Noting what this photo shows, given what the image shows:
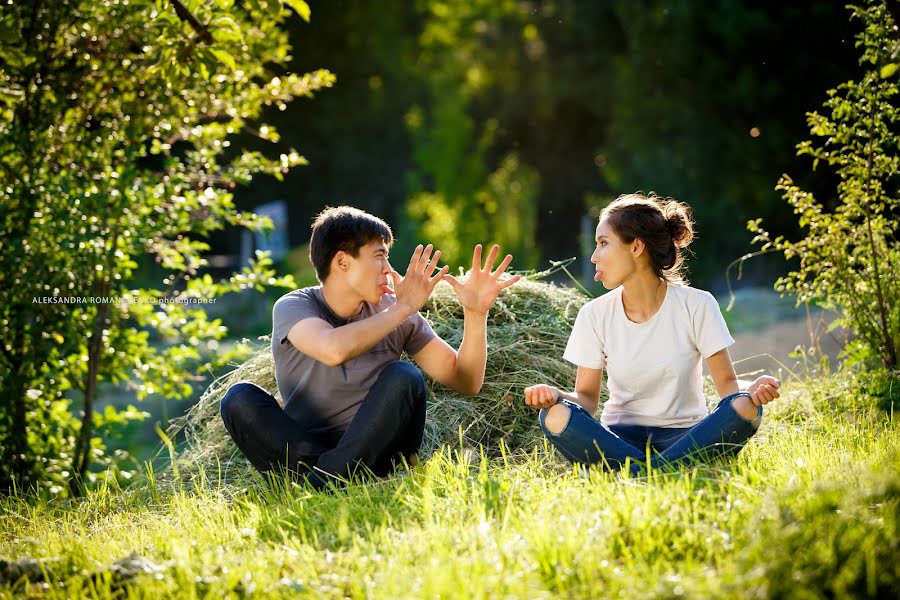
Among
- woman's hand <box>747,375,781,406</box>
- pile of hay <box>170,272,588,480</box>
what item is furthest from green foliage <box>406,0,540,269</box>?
woman's hand <box>747,375,781,406</box>

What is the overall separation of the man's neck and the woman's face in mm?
879

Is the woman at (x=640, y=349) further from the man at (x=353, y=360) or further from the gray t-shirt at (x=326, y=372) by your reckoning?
the gray t-shirt at (x=326, y=372)

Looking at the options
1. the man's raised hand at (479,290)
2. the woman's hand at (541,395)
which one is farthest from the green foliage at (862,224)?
the woman's hand at (541,395)

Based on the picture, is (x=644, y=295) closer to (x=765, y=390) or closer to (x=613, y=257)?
(x=613, y=257)

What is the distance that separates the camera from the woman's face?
335cm

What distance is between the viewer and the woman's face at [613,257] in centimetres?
335

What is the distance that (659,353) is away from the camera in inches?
130

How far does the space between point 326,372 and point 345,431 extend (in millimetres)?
236

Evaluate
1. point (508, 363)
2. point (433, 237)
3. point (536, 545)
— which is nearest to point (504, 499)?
point (536, 545)

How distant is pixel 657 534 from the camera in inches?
92.0

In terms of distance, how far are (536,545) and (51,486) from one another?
259cm

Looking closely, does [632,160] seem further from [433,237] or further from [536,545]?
[536,545]

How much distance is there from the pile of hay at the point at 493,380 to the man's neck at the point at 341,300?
25.8 inches

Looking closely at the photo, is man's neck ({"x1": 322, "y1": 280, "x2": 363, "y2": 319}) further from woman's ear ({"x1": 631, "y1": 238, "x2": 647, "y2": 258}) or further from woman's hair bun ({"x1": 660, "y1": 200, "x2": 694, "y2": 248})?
woman's hair bun ({"x1": 660, "y1": 200, "x2": 694, "y2": 248})
